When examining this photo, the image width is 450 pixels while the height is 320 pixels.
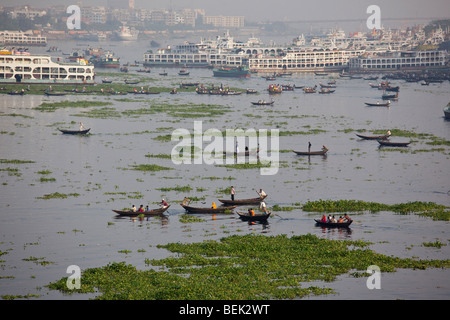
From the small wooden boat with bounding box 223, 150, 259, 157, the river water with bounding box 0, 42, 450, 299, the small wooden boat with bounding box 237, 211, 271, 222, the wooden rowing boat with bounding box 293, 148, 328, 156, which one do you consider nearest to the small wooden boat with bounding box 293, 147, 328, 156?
the wooden rowing boat with bounding box 293, 148, 328, 156

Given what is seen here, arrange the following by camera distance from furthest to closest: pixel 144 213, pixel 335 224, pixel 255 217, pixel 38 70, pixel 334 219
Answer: pixel 38 70
pixel 144 213
pixel 255 217
pixel 334 219
pixel 335 224

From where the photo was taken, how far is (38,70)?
150m

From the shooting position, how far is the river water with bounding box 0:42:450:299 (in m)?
38.9

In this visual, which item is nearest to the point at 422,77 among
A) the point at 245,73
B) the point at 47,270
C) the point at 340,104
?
the point at 245,73

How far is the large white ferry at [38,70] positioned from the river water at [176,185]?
3511 centimetres

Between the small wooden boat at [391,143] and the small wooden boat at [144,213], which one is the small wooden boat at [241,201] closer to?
the small wooden boat at [144,213]

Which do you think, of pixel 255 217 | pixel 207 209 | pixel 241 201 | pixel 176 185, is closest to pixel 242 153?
pixel 176 185

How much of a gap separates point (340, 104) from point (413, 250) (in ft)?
301

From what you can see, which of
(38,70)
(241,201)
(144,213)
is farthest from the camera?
(38,70)

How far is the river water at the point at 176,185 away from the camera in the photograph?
38.9 m

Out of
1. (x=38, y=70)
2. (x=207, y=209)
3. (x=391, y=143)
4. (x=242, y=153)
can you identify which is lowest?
(x=207, y=209)

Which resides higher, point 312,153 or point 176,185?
point 312,153

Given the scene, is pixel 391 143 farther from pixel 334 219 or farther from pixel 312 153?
pixel 334 219

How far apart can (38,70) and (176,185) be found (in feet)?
331
